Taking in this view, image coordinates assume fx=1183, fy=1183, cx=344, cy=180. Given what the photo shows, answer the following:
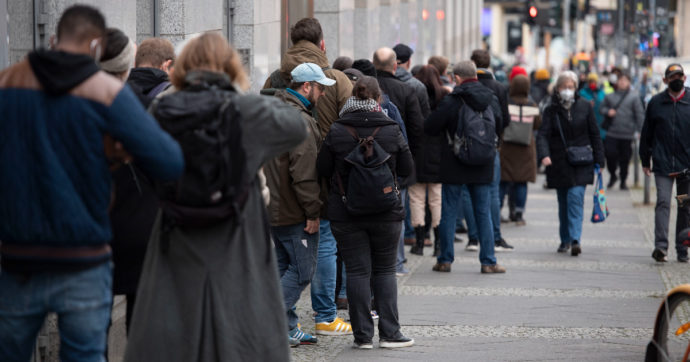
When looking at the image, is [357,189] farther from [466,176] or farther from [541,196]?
[541,196]

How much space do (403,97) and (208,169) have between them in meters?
5.96

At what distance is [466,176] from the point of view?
10.8m

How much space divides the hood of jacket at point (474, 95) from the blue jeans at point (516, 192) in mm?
4223

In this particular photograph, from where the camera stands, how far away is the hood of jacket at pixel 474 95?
10.5 meters

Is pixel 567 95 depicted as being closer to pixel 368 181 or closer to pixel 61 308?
pixel 368 181

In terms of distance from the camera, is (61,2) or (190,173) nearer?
(190,173)

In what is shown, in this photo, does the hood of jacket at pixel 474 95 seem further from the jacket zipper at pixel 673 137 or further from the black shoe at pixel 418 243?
the jacket zipper at pixel 673 137

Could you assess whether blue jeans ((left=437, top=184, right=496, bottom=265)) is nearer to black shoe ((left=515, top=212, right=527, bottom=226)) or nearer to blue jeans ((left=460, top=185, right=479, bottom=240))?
blue jeans ((left=460, top=185, right=479, bottom=240))

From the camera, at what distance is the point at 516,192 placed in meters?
15.0

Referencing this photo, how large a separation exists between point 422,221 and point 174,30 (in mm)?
3822

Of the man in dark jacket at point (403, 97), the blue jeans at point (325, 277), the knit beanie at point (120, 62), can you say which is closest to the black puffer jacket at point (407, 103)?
the man in dark jacket at point (403, 97)

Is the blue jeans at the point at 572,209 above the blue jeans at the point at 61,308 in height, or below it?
below

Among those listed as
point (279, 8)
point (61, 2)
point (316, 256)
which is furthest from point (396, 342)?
point (279, 8)

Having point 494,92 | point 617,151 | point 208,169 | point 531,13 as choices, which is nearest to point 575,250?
point 494,92
